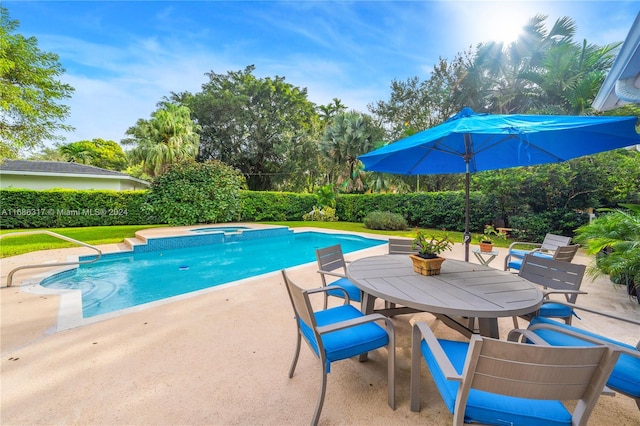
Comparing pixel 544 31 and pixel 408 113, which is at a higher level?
pixel 544 31

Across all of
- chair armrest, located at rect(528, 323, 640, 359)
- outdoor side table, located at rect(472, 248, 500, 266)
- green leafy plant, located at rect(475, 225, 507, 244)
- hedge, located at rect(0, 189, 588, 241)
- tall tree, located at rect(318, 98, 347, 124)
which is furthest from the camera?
tall tree, located at rect(318, 98, 347, 124)

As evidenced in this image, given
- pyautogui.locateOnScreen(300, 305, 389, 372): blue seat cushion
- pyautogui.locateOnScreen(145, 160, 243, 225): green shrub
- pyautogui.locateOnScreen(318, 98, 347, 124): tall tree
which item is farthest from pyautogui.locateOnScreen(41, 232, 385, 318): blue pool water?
pyautogui.locateOnScreen(318, 98, 347, 124): tall tree

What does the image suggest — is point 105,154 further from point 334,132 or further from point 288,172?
point 334,132

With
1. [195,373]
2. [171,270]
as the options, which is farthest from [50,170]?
[195,373]

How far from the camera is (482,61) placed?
13352mm

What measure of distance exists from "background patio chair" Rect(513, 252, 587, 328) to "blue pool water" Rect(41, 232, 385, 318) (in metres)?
5.43

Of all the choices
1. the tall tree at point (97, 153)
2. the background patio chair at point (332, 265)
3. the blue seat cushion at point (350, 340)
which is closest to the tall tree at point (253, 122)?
the background patio chair at point (332, 265)

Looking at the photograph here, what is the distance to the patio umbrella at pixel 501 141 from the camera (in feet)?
7.61

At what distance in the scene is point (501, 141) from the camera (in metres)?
3.42

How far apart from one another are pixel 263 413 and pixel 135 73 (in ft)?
46.6

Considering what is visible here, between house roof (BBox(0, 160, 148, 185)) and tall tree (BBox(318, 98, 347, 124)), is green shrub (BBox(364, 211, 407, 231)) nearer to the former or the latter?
tall tree (BBox(318, 98, 347, 124))

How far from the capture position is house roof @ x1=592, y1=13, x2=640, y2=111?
113 inches

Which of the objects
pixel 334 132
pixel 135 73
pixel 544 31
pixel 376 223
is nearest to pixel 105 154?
pixel 135 73

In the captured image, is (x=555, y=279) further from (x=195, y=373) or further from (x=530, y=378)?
(x=195, y=373)
